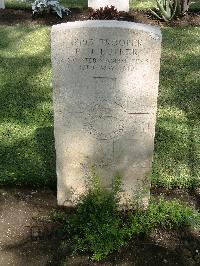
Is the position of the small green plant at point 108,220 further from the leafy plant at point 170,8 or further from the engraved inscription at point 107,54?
the leafy plant at point 170,8

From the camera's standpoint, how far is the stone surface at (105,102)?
3172 millimetres

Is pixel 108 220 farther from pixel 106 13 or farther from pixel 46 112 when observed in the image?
pixel 106 13

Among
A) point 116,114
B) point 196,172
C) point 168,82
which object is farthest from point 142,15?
point 116,114

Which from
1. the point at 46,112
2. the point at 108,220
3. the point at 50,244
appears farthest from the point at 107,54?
the point at 46,112

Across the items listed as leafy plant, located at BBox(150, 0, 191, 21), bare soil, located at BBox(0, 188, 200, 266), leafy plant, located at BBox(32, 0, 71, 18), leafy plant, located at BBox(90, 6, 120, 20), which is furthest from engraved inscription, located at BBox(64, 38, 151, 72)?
leafy plant, located at BBox(32, 0, 71, 18)

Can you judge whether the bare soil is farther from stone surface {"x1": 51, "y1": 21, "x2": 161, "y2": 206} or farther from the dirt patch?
the dirt patch

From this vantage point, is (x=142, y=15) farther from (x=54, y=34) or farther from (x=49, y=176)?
(x=54, y=34)

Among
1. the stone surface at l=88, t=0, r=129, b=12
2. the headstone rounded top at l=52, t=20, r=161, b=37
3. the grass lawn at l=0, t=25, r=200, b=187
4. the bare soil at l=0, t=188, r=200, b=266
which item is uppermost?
the headstone rounded top at l=52, t=20, r=161, b=37

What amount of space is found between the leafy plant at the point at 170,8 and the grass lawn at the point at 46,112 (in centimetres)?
68

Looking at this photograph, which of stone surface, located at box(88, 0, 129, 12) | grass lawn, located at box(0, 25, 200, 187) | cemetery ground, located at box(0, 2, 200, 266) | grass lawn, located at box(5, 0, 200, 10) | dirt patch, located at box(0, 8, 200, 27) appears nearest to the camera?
cemetery ground, located at box(0, 2, 200, 266)

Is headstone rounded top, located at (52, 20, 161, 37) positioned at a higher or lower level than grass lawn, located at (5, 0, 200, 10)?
higher

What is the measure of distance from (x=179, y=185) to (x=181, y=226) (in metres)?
0.61

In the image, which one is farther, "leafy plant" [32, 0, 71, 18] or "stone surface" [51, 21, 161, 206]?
"leafy plant" [32, 0, 71, 18]

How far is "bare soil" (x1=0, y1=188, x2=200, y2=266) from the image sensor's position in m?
3.46
